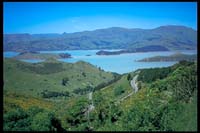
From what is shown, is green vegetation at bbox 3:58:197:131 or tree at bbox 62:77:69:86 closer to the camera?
green vegetation at bbox 3:58:197:131

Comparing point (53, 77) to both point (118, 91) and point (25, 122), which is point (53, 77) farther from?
point (25, 122)

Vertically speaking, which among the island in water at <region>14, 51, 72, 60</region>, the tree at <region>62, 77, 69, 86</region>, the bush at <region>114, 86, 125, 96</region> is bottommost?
the bush at <region>114, 86, 125, 96</region>

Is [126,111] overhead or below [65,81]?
below

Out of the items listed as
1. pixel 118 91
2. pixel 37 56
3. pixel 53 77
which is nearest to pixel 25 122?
pixel 118 91

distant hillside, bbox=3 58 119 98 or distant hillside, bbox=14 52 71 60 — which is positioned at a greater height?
distant hillside, bbox=14 52 71 60

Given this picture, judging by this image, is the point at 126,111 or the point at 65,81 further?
the point at 65,81

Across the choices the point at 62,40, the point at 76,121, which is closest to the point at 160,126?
Answer: the point at 76,121

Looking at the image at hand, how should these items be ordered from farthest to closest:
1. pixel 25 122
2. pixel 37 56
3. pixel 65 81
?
pixel 37 56
pixel 65 81
pixel 25 122

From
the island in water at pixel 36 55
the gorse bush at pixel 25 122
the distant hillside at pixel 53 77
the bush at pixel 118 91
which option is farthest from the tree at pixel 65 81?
the gorse bush at pixel 25 122

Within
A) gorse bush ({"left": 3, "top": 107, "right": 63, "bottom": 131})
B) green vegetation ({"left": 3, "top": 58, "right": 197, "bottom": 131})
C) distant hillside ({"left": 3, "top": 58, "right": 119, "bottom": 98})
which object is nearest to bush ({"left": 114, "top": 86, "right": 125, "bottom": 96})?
green vegetation ({"left": 3, "top": 58, "right": 197, "bottom": 131})

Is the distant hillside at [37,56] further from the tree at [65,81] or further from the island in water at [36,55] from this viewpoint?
the tree at [65,81]

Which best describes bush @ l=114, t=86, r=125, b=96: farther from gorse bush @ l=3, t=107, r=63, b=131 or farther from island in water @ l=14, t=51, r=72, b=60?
island in water @ l=14, t=51, r=72, b=60

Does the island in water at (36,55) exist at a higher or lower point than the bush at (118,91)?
higher

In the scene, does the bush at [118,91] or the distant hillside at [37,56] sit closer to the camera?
the bush at [118,91]
